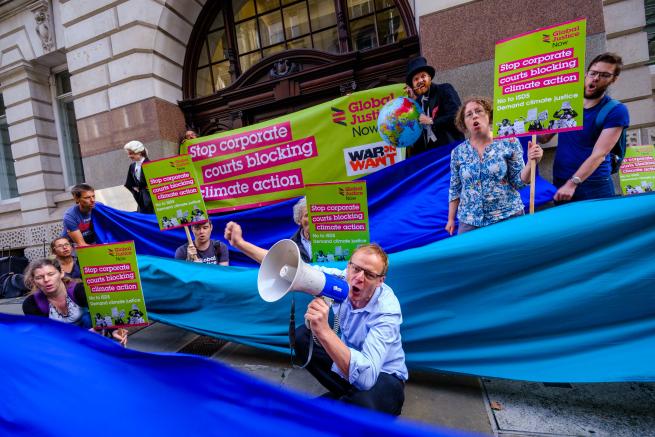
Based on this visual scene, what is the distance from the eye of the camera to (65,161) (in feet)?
28.5

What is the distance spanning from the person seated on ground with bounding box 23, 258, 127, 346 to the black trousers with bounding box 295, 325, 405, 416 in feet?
5.07

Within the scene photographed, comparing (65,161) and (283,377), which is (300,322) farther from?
(65,161)

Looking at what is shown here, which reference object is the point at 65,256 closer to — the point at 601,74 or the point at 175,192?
the point at 175,192

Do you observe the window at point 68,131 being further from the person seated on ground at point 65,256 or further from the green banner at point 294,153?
the person seated on ground at point 65,256

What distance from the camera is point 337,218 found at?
262cm

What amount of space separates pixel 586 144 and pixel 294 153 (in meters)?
3.11

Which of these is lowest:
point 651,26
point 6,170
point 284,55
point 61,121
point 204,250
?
point 204,250

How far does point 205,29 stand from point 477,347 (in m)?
7.59

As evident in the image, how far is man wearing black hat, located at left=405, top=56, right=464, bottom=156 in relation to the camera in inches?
137

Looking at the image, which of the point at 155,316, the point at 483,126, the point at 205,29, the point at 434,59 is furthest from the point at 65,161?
the point at 483,126

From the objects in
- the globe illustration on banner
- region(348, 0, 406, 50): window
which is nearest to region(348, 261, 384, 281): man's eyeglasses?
the globe illustration on banner

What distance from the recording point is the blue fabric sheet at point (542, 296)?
1867 millimetres

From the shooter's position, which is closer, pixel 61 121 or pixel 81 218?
pixel 81 218

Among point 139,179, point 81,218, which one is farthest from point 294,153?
point 81,218
